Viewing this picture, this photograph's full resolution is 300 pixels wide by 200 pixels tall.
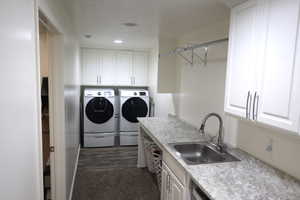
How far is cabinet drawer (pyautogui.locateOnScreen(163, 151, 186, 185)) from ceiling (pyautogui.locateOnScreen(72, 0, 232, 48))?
4.70ft

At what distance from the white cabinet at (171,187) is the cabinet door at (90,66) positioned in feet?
10.9

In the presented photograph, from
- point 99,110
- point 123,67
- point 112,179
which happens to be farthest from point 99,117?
point 112,179

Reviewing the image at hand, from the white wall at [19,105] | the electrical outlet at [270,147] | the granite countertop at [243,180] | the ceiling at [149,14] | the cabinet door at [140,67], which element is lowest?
the granite countertop at [243,180]

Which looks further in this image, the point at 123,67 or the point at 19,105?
the point at 123,67

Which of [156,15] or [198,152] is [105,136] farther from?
[156,15]

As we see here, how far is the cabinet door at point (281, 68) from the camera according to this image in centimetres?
115

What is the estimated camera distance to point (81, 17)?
8.02 ft

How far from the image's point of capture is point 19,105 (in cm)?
83

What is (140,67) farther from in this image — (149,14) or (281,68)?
(281,68)

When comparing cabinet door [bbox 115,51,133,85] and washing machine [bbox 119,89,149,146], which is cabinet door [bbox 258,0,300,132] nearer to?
washing machine [bbox 119,89,149,146]

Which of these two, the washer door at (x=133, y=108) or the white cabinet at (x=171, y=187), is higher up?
the washer door at (x=133, y=108)

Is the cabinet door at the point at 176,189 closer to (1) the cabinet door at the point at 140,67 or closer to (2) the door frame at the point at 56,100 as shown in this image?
(2) the door frame at the point at 56,100

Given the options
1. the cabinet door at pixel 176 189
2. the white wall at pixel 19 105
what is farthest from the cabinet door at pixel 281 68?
the white wall at pixel 19 105

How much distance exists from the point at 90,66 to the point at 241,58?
12.8ft
